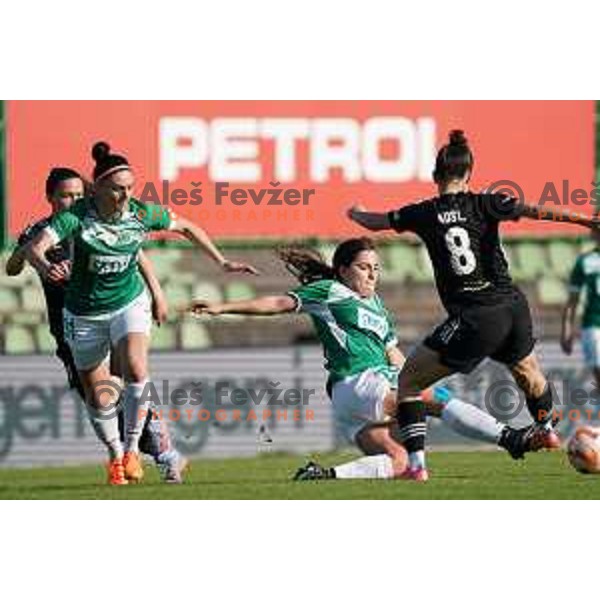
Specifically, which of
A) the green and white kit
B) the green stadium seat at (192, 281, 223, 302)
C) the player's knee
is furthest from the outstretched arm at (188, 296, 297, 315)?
the green stadium seat at (192, 281, 223, 302)

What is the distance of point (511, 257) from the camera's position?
18344 mm

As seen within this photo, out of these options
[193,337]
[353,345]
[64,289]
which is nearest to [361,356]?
[353,345]

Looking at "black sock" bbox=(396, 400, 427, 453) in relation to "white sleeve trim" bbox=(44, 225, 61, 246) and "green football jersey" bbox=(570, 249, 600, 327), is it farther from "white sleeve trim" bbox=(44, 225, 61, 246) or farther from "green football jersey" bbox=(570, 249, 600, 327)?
"green football jersey" bbox=(570, 249, 600, 327)

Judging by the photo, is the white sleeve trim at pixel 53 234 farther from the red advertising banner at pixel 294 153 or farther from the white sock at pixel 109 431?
the red advertising banner at pixel 294 153

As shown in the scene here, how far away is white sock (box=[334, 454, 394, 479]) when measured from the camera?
41.2 ft

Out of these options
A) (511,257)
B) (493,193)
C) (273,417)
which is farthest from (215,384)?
(493,193)

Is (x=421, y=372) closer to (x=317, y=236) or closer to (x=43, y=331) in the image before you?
(x=317, y=236)

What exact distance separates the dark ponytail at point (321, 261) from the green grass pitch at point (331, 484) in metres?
1.30

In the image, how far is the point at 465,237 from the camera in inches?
458

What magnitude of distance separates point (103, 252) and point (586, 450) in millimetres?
3240

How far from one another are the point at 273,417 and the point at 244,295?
1.72 meters

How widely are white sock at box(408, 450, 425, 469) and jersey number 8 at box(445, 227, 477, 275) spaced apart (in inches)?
46.2

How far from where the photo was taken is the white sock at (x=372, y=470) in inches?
494

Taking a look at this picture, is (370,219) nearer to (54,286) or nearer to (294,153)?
(54,286)
